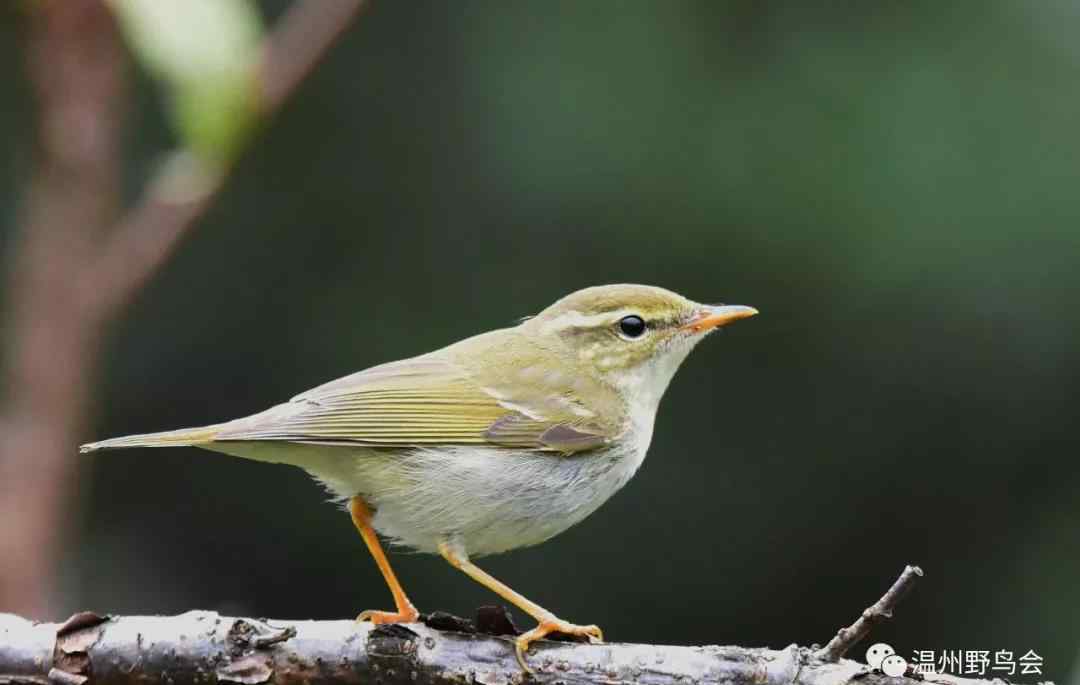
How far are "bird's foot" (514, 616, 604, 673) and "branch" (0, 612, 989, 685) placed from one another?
24mm

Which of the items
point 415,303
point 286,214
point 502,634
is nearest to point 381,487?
point 502,634

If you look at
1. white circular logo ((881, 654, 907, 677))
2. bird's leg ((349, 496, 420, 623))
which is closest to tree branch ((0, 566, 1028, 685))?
white circular logo ((881, 654, 907, 677))

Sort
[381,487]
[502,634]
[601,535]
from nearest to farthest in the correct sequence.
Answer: [502,634]
[381,487]
[601,535]

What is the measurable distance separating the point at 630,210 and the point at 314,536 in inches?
96.1

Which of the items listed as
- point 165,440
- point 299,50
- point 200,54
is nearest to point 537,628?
point 165,440

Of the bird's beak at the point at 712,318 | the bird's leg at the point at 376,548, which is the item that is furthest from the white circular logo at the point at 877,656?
the bird's beak at the point at 712,318

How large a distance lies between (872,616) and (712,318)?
1.80 meters

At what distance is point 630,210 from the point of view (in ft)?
23.8

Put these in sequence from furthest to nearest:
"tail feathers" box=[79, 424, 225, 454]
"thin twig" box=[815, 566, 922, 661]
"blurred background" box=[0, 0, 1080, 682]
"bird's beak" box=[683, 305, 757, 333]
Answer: "blurred background" box=[0, 0, 1080, 682], "bird's beak" box=[683, 305, 757, 333], "tail feathers" box=[79, 424, 225, 454], "thin twig" box=[815, 566, 922, 661]

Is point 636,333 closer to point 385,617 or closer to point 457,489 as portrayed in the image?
→ point 457,489

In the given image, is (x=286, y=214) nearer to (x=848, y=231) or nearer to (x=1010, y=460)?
(x=848, y=231)

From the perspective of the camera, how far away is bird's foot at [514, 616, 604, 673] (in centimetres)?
360

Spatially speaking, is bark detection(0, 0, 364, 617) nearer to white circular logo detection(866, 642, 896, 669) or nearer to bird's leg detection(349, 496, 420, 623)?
bird's leg detection(349, 496, 420, 623)

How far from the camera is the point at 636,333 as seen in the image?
483 centimetres
